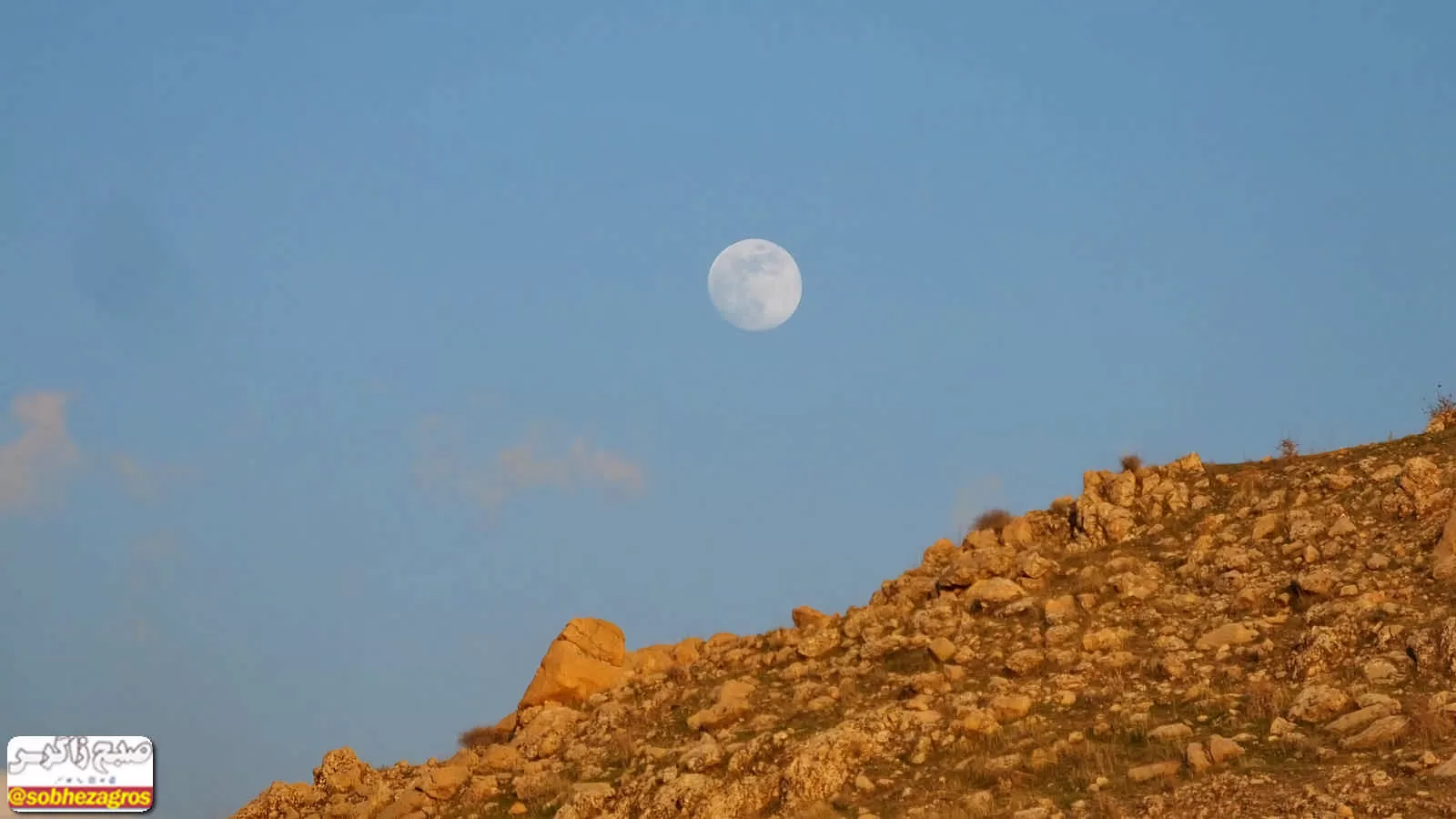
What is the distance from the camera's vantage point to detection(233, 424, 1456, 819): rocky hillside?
45.1ft

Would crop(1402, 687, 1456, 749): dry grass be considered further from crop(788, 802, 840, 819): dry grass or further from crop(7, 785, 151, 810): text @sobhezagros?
crop(7, 785, 151, 810): text @sobhezagros

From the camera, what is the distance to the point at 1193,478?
21.2 metres

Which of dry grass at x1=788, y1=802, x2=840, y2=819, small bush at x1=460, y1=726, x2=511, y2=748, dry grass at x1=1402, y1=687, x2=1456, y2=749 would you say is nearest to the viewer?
dry grass at x1=1402, y1=687, x2=1456, y2=749

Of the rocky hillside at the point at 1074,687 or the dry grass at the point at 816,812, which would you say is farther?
the dry grass at the point at 816,812

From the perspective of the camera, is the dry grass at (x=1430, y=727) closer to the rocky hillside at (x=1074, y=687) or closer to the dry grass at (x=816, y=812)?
the rocky hillside at (x=1074, y=687)

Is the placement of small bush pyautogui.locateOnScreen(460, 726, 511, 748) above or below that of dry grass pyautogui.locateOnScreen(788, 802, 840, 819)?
above

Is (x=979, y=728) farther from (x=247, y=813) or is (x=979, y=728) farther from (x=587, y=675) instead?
(x=247, y=813)

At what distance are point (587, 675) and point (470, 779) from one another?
2.67 meters

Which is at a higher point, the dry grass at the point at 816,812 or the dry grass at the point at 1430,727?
the dry grass at the point at 816,812
